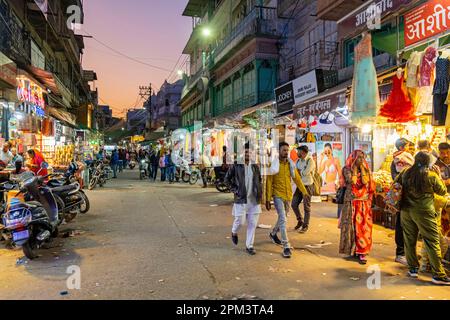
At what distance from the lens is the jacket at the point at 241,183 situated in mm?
6676

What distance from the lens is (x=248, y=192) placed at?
669 centimetres

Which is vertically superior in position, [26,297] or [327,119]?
[327,119]

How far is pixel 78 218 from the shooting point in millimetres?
10133

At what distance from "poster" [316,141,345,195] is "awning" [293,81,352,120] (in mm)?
1155

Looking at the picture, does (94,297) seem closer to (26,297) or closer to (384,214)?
(26,297)

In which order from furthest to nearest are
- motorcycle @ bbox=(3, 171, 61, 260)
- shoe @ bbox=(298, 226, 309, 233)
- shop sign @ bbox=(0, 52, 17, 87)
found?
shop sign @ bbox=(0, 52, 17, 87), shoe @ bbox=(298, 226, 309, 233), motorcycle @ bbox=(3, 171, 61, 260)

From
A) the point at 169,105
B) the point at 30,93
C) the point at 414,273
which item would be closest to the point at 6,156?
the point at 30,93

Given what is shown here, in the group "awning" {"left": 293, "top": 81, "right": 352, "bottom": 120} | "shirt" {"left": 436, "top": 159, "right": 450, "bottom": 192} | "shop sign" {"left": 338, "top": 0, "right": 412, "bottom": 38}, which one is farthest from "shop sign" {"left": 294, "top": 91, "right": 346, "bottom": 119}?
"shirt" {"left": 436, "top": 159, "right": 450, "bottom": 192}

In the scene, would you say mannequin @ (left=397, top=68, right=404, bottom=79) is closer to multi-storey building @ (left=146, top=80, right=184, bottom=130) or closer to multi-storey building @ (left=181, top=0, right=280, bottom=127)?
multi-storey building @ (left=181, top=0, right=280, bottom=127)

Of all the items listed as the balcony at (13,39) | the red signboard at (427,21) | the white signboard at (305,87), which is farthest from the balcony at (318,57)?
the balcony at (13,39)

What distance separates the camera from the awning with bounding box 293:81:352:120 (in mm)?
11584

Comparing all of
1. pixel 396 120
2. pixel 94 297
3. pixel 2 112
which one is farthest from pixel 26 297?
pixel 2 112

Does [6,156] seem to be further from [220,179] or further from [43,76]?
[220,179]

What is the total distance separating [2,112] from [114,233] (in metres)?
6.05
